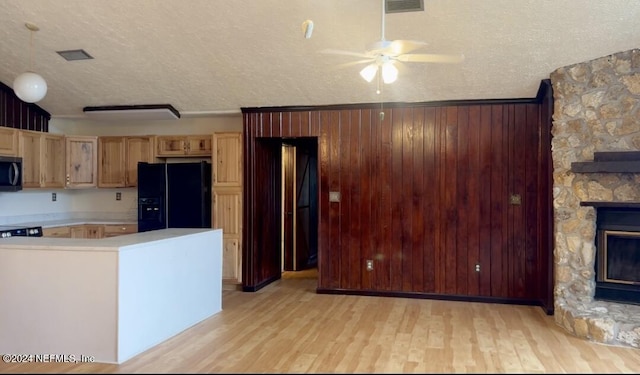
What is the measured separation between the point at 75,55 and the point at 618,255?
19.2 feet

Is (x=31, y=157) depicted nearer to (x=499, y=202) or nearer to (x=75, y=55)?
(x=75, y=55)

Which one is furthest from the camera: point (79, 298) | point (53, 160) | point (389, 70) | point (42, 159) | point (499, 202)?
point (53, 160)

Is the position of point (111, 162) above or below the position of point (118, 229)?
above

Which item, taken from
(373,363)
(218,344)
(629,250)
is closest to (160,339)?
(218,344)

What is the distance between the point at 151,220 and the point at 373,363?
12.5 feet

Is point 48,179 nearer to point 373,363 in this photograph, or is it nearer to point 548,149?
point 373,363

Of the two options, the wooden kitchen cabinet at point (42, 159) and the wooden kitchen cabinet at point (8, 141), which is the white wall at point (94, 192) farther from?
the wooden kitchen cabinet at point (8, 141)

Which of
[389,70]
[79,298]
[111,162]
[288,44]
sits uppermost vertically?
[288,44]

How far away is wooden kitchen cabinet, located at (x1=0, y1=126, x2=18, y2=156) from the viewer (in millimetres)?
5512

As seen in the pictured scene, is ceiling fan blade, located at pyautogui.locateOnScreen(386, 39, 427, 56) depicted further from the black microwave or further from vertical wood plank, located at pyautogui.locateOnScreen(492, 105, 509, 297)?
the black microwave

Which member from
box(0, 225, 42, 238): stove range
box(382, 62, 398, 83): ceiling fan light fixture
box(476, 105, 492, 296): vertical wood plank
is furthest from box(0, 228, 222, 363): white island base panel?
box(476, 105, 492, 296): vertical wood plank

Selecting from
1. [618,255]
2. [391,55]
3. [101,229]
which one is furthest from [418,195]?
[101,229]

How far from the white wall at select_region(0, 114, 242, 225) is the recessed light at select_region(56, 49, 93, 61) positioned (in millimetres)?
1718

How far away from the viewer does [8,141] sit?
18.4 ft
